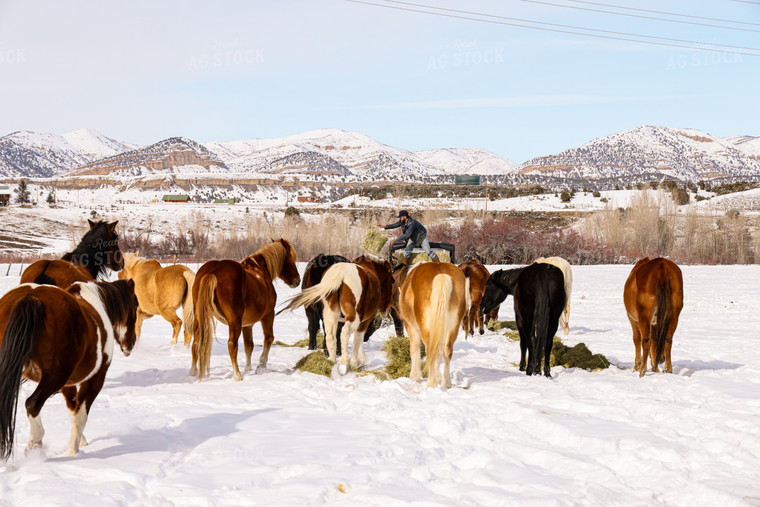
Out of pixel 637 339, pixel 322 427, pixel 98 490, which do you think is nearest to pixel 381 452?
pixel 322 427

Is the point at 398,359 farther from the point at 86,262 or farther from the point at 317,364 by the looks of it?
the point at 86,262

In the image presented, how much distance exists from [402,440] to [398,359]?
3.28 m

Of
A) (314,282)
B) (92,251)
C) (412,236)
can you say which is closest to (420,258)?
(412,236)

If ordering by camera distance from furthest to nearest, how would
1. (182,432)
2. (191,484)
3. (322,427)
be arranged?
(322,427)
(182,432)
(191,484)

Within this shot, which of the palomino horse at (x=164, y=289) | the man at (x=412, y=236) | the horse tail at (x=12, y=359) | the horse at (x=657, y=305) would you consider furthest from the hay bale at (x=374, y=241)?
the horse tail at (x=12, y=359)

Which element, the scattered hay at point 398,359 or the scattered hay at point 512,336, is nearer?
the scattered hay at point 398,359

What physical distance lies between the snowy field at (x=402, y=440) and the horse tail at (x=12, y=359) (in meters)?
0.30

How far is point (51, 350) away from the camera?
4.17m

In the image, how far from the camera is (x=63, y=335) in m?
4.25

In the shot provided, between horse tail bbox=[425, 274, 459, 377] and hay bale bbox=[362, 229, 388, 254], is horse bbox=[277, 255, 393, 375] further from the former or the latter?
hay bale bbox=[362, 229, 388, 254]

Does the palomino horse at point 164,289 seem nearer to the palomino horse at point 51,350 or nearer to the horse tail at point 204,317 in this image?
the horse tail at point 204,317

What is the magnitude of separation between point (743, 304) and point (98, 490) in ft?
60.9

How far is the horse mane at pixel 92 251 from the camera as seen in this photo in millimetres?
9301

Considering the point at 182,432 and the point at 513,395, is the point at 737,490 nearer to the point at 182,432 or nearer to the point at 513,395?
the point at 513,395
